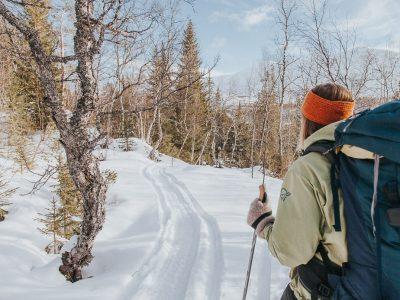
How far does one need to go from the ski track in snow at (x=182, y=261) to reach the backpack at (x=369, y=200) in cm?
358

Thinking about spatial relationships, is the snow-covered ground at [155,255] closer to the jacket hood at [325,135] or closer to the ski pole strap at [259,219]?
the ski pole strap at [259,219]

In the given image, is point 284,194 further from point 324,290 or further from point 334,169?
point 324,290

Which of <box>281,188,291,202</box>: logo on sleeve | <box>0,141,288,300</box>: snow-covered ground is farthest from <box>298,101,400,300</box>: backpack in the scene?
<box>0,141,288,300</box>: snow-covered ground

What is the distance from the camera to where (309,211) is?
5.34ft

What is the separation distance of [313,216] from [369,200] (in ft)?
0.93

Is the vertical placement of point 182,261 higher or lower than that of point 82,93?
lower

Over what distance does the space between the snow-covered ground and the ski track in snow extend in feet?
0.05

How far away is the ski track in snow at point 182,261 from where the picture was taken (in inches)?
191

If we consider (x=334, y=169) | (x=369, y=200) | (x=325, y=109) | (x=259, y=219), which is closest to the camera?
(x=369, y=200)

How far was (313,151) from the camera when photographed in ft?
5.40

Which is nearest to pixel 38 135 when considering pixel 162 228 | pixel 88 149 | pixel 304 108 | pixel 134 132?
pixel 134 132

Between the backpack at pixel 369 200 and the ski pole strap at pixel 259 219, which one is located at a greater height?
the backpack at pixel 369 200

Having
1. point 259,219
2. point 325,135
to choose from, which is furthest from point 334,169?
point 259,219

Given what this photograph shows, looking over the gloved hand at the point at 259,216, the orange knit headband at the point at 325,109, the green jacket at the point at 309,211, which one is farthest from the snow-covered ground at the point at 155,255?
the orange knit headband at the point at 325,109
